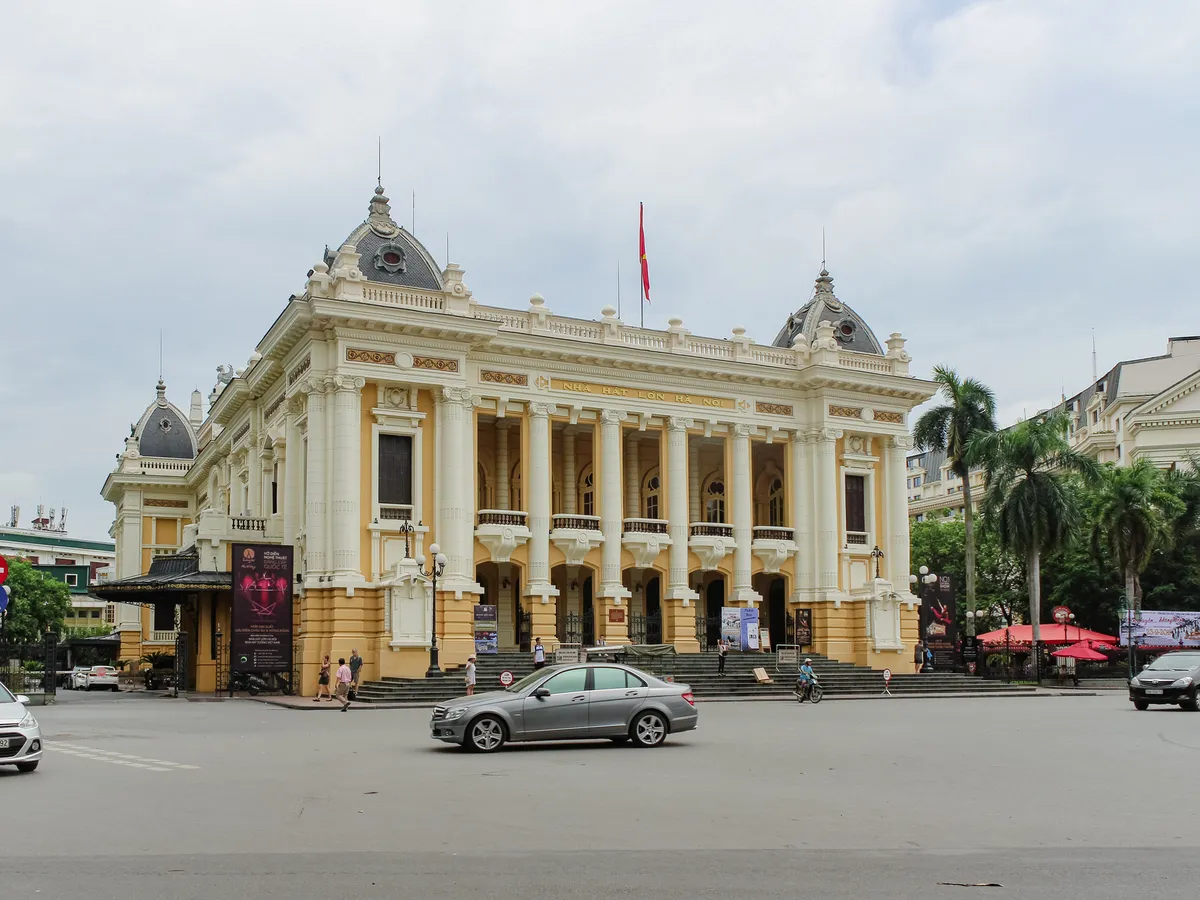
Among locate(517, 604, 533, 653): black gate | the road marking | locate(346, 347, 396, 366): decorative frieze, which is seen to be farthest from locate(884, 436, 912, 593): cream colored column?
the road marking

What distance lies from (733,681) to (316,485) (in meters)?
14.7

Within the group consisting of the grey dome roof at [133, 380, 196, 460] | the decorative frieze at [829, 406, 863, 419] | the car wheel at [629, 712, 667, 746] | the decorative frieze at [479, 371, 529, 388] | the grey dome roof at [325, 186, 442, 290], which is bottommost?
the car wheel at [629, 712, 667, 746]

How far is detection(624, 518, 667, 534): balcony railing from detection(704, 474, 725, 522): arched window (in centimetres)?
676

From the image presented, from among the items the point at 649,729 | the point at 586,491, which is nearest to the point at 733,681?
the point at 586,491

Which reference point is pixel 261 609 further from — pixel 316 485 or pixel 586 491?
pixel 586 491

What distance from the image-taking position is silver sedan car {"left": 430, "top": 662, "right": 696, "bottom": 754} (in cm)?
1917

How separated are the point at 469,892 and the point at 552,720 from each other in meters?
10.8

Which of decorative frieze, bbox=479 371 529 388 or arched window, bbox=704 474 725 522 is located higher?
decorative frieze, bbox=479 371 529 388

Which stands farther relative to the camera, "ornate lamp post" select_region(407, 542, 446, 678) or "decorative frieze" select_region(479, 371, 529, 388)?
"decorative frieze" select_region(479, 371, 529, 388)

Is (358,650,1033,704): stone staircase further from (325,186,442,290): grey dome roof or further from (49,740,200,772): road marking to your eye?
(49,740,200,772): road marking

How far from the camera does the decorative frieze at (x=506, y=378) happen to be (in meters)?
44.3

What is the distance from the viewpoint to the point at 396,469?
41.6 metres

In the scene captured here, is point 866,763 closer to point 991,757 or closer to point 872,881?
point 991,757

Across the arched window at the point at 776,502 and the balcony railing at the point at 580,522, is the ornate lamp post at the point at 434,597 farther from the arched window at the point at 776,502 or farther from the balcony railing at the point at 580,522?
the arched window at the point at 776,502
